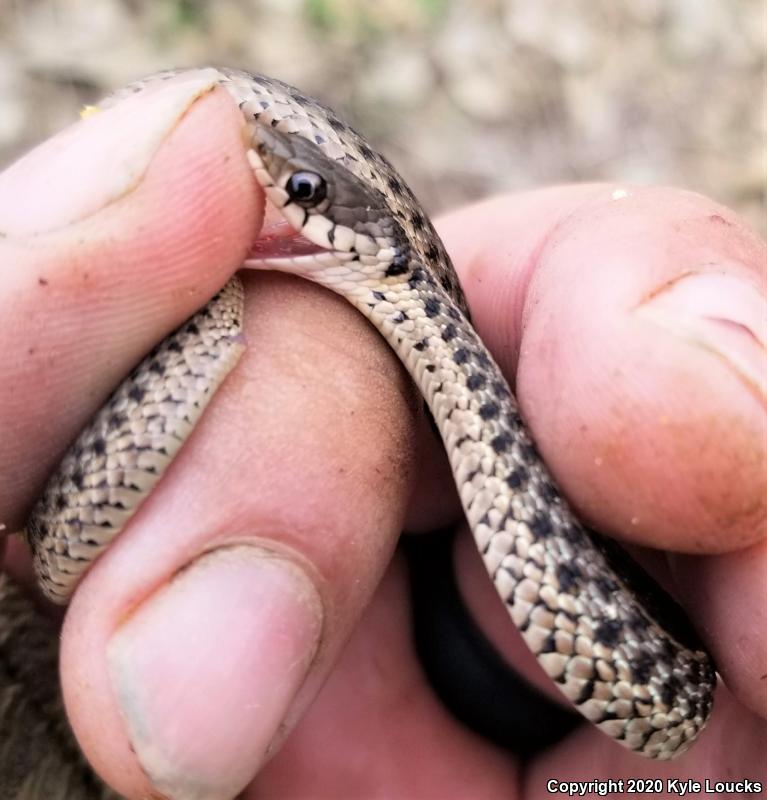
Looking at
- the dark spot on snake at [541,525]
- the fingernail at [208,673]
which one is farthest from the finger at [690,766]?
the fingernail at [208,673]

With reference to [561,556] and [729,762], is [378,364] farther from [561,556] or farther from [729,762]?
[729,762]

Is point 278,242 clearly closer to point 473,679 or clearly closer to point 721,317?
point 721,317

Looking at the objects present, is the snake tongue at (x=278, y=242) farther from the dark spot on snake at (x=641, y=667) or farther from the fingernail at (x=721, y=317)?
the dark spot on snake at (x=641, y=667)

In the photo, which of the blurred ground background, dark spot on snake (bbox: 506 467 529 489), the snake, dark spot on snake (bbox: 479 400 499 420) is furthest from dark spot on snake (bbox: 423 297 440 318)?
the blurred ground background

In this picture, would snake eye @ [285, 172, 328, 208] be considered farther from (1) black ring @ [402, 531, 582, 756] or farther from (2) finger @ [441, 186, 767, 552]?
(1) black ring @ [402, 531, 582, 756]

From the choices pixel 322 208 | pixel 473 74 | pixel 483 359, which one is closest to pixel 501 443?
pixel 483 359

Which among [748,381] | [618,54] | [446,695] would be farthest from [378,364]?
[618,54]
